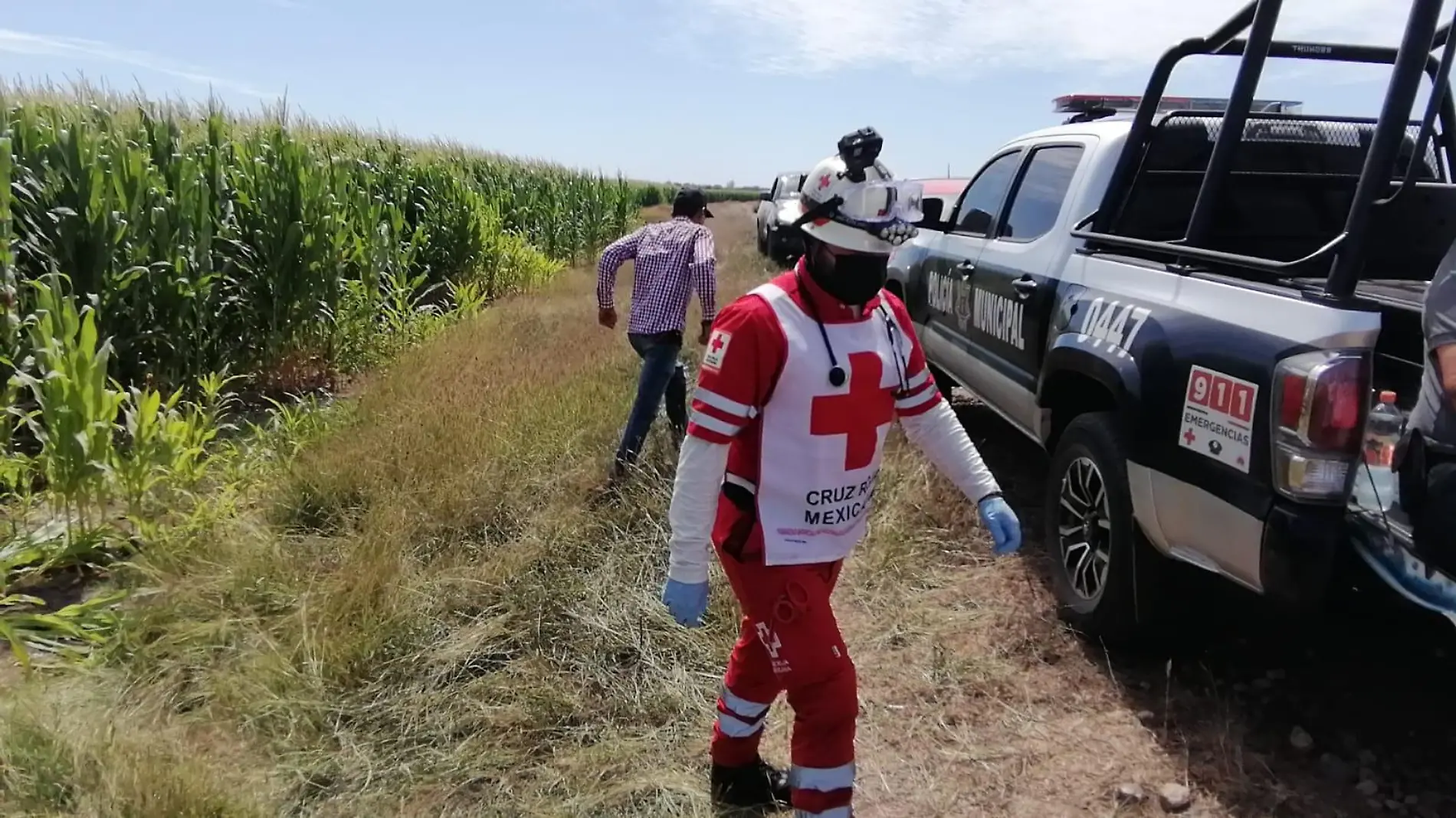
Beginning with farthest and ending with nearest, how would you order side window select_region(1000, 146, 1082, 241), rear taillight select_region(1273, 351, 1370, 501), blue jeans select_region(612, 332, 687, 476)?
1. blue jeans select_region(612, 332, 687, 476)
2. side window select_region(1000, 146, 1082, 241)
3. rear taillight select_region(1273, 351, 1370, 501)

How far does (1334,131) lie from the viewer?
166 inches

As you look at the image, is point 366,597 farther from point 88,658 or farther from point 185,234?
point 185,234

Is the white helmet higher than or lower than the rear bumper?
higher

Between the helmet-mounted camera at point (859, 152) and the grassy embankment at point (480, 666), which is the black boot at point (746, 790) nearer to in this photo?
the grassy embankment at point (480, 666)

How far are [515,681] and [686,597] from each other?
49.6 inches

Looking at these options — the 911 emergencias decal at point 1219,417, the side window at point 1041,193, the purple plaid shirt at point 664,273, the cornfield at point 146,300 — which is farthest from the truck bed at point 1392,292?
the cornfield at point 146,300

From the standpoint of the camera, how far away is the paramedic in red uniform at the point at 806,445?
2.20 meters

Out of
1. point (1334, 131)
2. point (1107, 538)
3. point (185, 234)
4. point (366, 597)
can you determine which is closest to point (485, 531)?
point (366, 597)

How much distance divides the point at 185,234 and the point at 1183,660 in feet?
19.1

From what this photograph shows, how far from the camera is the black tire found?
10.2 ft

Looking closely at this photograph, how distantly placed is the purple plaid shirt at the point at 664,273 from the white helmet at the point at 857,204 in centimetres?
302

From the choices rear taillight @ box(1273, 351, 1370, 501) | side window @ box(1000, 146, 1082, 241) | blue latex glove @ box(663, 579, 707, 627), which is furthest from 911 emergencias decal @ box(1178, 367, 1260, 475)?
side window @ box(1000, 146, 1082, 241)

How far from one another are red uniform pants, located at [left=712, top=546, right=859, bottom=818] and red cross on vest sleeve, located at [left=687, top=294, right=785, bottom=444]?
0.38 m

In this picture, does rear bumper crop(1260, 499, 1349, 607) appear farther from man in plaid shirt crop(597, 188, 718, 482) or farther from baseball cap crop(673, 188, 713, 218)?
baseball cap crop(673, 188, 713, 218)
